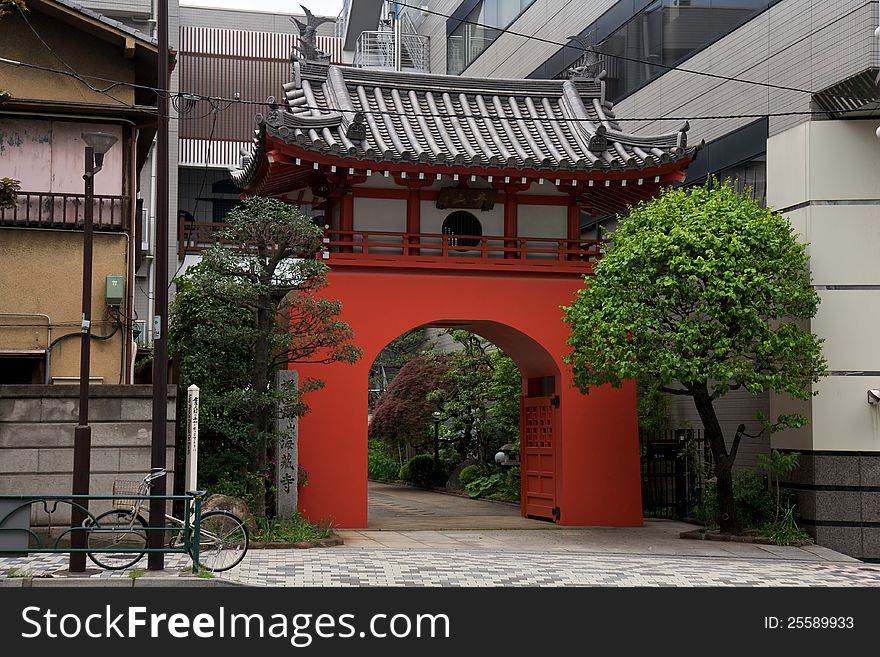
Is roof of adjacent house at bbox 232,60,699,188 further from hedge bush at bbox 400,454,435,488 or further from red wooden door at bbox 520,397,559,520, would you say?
hedge bush at bbox 400,454,435,488

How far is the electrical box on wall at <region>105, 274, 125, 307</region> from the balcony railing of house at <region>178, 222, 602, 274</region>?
3572 millimetres

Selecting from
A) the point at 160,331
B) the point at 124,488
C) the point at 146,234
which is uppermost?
the point at 146,234

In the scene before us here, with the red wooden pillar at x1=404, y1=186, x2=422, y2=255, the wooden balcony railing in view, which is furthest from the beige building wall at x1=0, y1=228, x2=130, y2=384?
the red wooden pillar at x1=404, y1=186, x2=422, y2=255

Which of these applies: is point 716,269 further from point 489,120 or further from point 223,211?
point 223,211

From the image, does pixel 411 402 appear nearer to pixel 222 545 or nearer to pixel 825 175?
pixel 825 175

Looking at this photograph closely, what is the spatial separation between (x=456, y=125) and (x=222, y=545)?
1117 centimetres

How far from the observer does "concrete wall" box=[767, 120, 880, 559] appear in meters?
17.5

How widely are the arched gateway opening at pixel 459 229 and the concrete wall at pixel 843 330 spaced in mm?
2856

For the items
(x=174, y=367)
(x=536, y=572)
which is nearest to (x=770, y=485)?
(x=536, y=572)

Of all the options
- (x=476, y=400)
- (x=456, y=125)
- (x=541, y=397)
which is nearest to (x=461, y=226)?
(x=456, y=125)

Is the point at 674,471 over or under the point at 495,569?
over

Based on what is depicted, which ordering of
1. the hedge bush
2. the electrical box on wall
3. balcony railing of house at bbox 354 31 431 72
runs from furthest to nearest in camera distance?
balcony railing of house at bbox 354 31 431 72 < the hedge bush < the electrical box on wall

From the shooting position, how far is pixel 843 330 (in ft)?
58.6

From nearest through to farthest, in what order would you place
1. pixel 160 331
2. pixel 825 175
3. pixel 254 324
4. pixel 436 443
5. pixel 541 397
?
pixel 160 331 < pixel 254 324 < pixel 825 175 < pixel 541 397 < pixel 436 443
